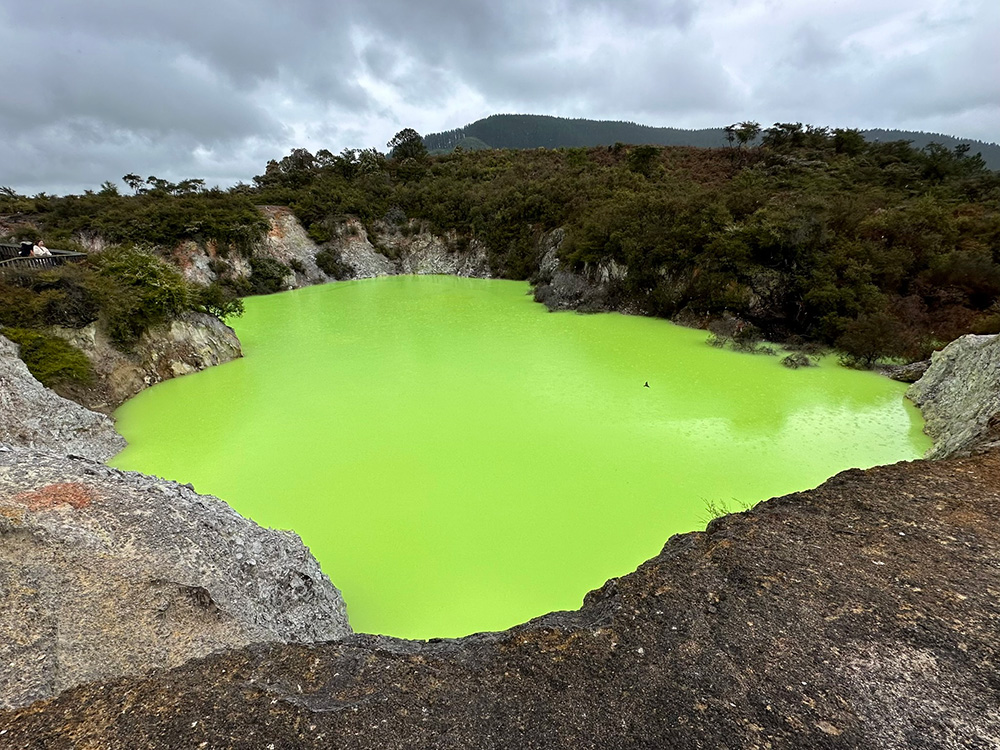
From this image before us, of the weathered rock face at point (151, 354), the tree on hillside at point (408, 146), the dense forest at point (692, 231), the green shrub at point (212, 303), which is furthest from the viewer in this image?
the tree on hillside at point (408, 146)

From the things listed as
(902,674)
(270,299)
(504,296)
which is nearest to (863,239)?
(504,296)

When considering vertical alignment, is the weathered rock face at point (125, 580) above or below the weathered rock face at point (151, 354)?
above

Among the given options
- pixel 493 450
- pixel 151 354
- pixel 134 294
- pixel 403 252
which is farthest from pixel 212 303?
pixel 403 252

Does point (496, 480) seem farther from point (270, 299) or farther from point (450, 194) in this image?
point (450, 194)

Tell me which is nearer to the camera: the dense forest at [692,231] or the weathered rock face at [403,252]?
the dense forest at [692,231]

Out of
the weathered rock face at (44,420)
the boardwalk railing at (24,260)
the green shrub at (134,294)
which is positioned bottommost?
the weathered rock face at (44,420)

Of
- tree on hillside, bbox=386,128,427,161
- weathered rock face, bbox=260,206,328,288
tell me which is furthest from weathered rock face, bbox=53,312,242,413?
tree on hillside, bbox=386,128,427,161

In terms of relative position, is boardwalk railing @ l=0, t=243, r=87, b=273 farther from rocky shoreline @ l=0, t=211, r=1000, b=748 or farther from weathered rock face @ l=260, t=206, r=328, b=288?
weathered rock face @ l=260, t=206, r=328, b=288

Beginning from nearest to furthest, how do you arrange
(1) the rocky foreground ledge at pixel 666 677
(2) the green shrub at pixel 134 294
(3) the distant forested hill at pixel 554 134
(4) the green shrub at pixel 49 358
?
(1) the rocky foreground ledge at pixel 666 677 → (4) the green shrub at pixel 49 358 → (2) the green shrub at pixel 134 294 → (3) the distant forested hill at pixel 554 134

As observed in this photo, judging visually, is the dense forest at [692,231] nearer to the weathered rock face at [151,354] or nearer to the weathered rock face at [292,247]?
the weathered rock face at [151,354]

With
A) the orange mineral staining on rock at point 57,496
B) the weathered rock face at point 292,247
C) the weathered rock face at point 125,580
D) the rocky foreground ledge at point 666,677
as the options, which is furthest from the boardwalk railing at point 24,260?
the weathered rock face at point 292,247
